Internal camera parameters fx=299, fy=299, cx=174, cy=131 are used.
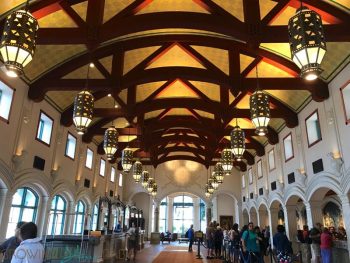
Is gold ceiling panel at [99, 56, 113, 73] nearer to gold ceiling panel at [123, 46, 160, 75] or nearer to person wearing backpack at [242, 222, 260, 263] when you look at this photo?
gold ceiling panel at [123, 46, 160, 75]

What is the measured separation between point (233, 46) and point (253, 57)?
0.95m

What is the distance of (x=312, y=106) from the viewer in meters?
10.8

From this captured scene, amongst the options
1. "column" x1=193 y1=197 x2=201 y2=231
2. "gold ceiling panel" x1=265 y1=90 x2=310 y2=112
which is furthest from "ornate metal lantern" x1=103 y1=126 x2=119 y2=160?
"column" x1=193 y1=197 x2=201 y2=231

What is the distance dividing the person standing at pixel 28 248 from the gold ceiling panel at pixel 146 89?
Answer: 9.94 meters

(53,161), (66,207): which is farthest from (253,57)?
(66,207)

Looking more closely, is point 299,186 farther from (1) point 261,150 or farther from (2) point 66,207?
(2) point 66,207

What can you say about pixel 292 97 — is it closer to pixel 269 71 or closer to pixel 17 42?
pixel 269 71

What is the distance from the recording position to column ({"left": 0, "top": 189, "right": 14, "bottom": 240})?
28.9 feet

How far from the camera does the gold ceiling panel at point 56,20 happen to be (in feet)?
25.2

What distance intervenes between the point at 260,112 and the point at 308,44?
248 cm

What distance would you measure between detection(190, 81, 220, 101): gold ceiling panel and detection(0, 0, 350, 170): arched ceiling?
5 cm

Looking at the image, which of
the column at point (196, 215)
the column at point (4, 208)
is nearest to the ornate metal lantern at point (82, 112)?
the column at point (4, 208)

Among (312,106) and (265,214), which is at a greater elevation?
(312,106)

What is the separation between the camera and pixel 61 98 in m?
11.9
